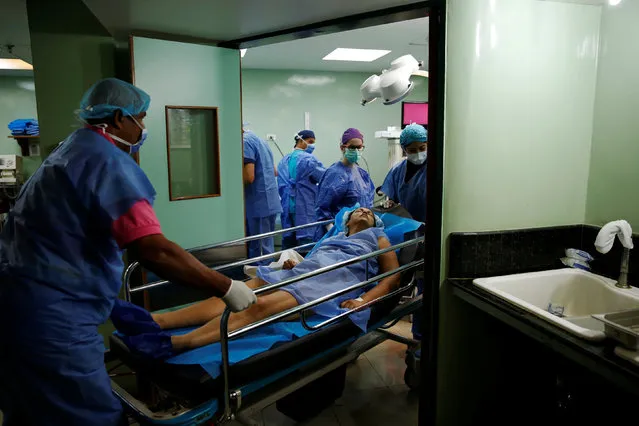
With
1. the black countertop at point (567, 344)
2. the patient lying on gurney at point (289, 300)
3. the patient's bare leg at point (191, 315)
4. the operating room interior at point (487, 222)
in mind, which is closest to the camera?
the black countertop at point (567, 344)

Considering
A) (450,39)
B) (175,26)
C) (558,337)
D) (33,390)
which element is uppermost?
(175,26)

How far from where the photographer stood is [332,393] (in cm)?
255

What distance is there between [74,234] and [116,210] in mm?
172

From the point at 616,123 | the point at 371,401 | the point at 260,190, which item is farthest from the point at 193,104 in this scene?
the point at 616,123

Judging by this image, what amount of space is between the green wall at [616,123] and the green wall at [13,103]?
7.07m

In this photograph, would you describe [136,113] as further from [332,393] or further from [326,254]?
[332,393]

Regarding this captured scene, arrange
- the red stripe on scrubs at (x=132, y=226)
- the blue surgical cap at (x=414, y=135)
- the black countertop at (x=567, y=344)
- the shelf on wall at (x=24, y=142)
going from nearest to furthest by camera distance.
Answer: the black countertop at (x=567, y=344)
the red stripe on scrubs at (x=132, y=226)
the blue surgical cap at (x=414, y=135)
the shelf on wall at (x=24, y=142)

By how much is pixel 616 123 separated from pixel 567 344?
103 centimetres

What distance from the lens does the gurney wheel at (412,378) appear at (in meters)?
2.68

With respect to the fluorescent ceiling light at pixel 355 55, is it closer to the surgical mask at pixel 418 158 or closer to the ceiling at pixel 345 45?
the ceiling at pixel 345 45

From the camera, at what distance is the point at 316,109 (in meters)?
6.74

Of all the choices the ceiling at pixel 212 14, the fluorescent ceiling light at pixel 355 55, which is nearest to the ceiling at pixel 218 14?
the ceiling at pixel 212 14

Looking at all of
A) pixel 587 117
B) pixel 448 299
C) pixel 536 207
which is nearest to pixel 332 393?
pixel 448 299

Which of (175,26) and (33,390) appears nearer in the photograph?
(33,390)
